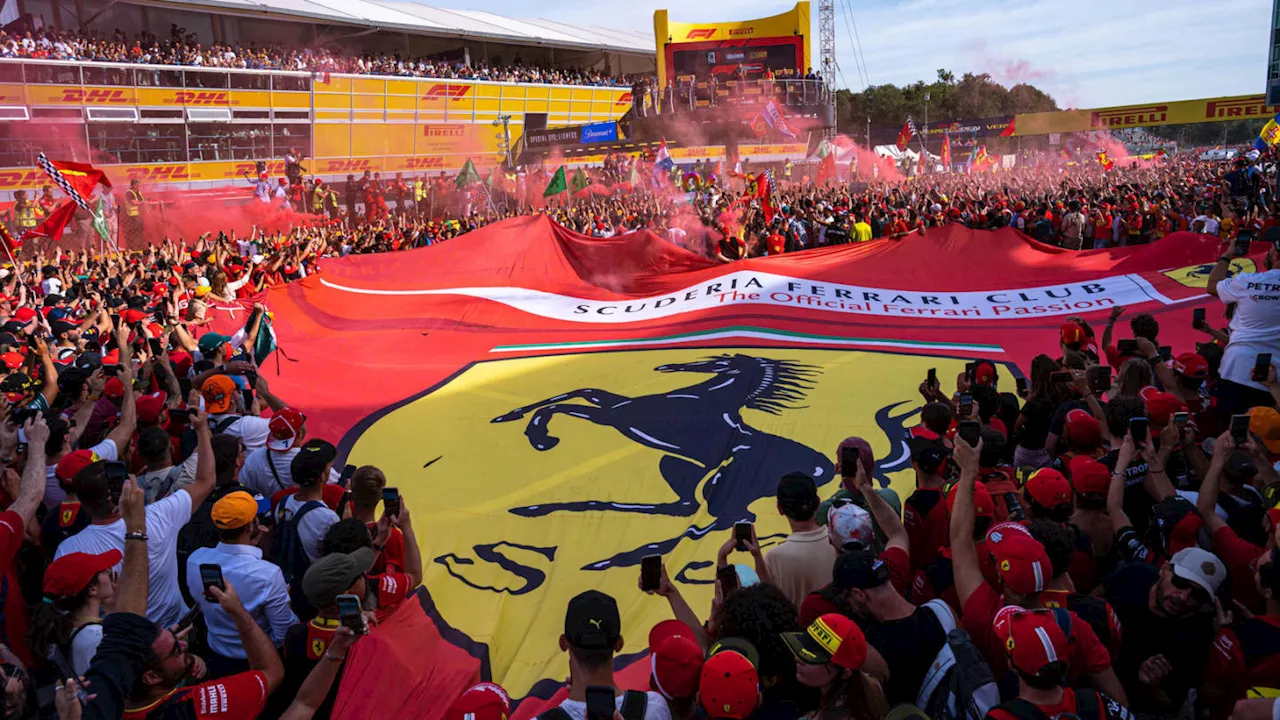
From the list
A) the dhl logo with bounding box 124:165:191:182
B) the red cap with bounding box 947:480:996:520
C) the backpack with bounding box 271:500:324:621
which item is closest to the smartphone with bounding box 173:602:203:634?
the backpack with bounding box 271:500:324:621

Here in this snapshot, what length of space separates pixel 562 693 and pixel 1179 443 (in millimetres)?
3186

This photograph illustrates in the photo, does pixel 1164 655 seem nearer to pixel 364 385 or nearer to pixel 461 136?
pixel 364 385

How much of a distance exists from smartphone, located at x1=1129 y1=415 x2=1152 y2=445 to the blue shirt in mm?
3736

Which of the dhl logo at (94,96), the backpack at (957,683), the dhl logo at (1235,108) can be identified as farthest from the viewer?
the dhl logo at (1235,108)

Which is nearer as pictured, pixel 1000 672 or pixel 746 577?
pixel 1000 672

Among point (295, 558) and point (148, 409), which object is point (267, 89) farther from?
point (295, 558)

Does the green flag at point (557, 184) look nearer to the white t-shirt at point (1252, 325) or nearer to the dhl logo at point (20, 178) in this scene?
the dhl logo at point (20, 178)

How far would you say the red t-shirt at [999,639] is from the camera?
263 cm

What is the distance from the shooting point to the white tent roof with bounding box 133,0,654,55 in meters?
35.2

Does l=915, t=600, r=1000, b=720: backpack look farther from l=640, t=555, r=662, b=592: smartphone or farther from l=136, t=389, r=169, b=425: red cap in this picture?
l=136, t=389, r=169, b=425: red cap

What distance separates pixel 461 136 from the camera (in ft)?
132

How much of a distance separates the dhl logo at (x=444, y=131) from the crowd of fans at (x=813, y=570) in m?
34.7

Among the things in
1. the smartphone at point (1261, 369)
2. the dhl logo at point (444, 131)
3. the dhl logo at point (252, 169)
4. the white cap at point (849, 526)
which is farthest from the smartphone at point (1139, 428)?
the dhl logo at point (444, 131)

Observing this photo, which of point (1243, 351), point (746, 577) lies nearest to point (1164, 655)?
point (746, 577)
